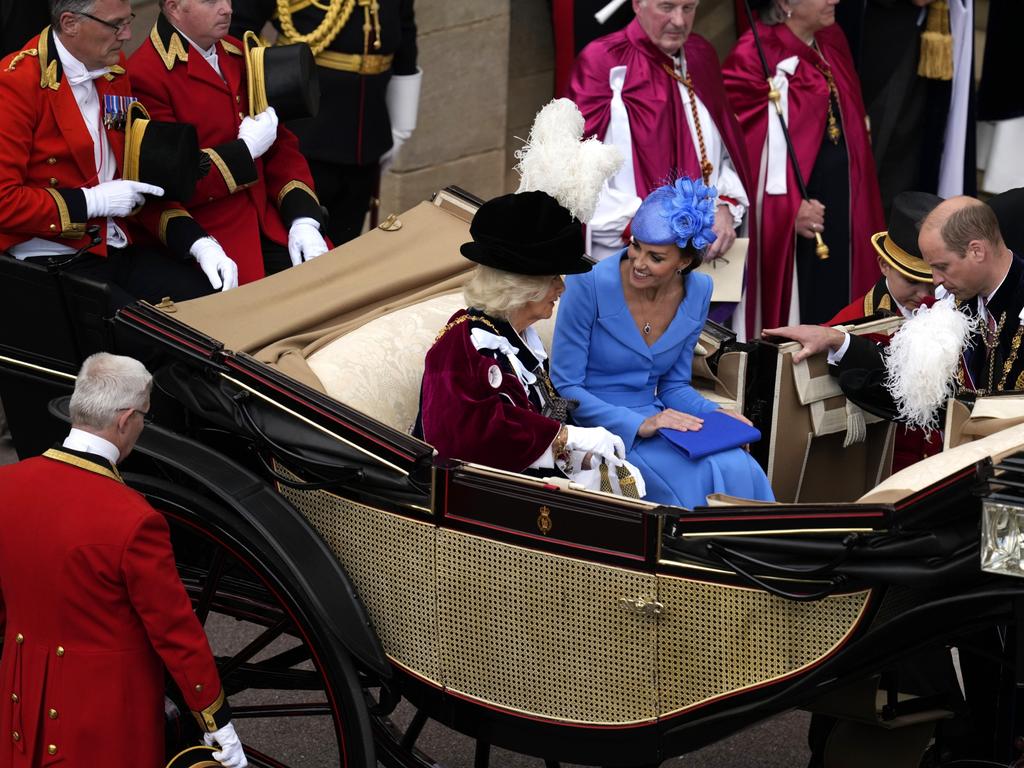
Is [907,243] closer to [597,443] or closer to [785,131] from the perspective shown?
[597,443]

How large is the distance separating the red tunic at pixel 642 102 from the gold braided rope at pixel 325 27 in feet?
2.49

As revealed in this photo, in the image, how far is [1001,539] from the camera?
2447 mm

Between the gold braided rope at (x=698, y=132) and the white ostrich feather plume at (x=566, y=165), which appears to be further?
the gold braided rope at (x=698, y=132)

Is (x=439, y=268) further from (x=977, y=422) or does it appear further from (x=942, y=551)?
(x=942, y=551)

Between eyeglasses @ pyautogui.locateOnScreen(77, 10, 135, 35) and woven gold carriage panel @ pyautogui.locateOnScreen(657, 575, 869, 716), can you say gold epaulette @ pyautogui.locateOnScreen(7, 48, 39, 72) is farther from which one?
woven gold carriage panel @ pyautogui.locateOnScreen(657, 575, 869, 716)

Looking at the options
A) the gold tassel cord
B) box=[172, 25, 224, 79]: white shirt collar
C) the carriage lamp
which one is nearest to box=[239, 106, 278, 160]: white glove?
box=[172, 25, 224, 79]: white shirt collar

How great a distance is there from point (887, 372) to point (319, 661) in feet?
4.46

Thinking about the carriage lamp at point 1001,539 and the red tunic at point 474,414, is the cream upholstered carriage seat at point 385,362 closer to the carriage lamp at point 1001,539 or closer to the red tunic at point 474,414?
the red tunic at point 474,414

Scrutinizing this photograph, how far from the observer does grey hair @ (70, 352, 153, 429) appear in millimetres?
2795

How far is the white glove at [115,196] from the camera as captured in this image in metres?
3.62

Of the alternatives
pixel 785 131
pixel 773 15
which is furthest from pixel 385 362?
pixel 773 15

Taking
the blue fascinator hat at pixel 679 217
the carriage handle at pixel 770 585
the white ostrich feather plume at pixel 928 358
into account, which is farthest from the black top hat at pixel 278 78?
the carriage handle at pixel 770 585

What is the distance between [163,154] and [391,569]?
1.22m

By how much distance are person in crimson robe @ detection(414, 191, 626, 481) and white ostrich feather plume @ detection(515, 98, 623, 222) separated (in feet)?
0.10
